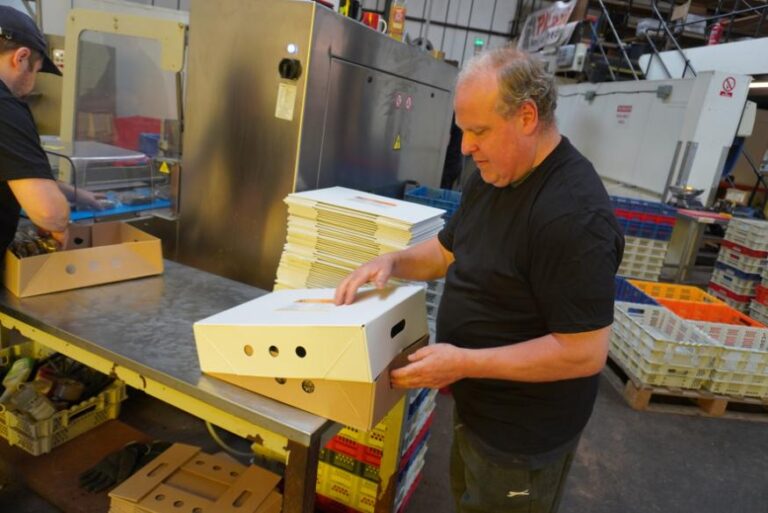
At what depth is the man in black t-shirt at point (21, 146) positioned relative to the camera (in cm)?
148

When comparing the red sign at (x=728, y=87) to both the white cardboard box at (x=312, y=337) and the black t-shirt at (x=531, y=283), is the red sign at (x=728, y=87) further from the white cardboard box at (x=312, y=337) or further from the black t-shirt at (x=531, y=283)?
the white cardboard box at (x=312, y=337)

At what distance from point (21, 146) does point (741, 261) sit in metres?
5.63

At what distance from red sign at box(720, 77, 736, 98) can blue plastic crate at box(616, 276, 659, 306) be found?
2.73m

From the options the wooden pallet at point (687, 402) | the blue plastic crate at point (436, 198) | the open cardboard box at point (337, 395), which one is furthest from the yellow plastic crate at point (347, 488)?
the wooden pallet at point (687, 402)

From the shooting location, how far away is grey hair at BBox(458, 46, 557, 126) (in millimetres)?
1113

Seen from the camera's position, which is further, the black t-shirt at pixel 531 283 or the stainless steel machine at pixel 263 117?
the stainless steel machine at pixel 263 117

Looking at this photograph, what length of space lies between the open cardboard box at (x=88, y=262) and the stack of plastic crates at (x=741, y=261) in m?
5.11

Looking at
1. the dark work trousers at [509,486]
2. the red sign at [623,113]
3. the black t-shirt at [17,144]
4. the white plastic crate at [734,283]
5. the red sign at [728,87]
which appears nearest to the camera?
the dark work trousers at [509,486]

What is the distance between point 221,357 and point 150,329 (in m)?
0.40

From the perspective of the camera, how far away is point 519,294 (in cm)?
121

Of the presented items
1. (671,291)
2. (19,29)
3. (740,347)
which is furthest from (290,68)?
(671,291)

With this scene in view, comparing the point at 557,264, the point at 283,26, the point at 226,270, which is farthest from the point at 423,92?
the point at 557,264

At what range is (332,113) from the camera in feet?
7.15

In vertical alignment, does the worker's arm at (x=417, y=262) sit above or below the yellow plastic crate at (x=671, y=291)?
above
